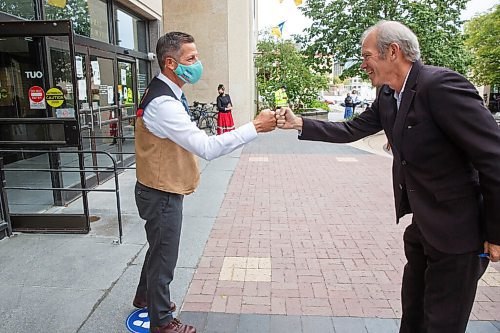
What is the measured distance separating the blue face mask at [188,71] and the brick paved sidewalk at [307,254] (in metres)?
1.73

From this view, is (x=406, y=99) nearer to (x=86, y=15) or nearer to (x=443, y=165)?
(x=443, y=165)

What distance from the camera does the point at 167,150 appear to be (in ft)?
7.93

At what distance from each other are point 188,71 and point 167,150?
0.51 m

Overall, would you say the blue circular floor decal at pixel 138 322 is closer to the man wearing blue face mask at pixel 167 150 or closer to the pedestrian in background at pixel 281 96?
the man wearing blue face mask at pixel 167 150

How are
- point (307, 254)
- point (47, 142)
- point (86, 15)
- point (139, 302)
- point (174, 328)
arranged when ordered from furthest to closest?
point (86, 15), point (47, 142), point (307, 254), point (139, 302), point (174, 328)

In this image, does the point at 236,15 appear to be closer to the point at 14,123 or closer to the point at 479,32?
the point at 14,123

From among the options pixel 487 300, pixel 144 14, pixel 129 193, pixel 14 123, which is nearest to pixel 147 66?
pixel 144 14

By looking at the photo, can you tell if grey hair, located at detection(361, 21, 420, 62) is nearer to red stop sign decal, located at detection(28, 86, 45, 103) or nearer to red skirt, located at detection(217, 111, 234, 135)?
red stop sign decal, located at detection(28, 86, 45, 103)

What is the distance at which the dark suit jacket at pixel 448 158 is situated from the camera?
171 cm

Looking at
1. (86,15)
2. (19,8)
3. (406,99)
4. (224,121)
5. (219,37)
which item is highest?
(219,37)

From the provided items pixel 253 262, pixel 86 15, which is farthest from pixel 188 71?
pixel 86 15

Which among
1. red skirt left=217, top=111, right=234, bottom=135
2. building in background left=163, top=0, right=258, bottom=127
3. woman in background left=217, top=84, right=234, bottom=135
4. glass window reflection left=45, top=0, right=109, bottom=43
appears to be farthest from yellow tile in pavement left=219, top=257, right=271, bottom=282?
building in background left=163, top=0, right=258, bottom=127

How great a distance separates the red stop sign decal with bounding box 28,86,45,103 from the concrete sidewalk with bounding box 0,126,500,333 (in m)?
1.51

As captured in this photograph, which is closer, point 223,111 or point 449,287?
point 449,287
